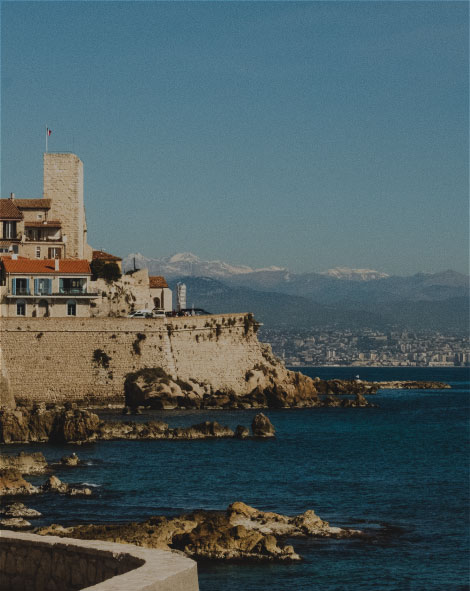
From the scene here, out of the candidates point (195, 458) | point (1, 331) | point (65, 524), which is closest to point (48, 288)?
point (1, 331)

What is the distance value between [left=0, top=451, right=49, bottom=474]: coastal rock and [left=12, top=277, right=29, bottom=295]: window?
3257 centimetres

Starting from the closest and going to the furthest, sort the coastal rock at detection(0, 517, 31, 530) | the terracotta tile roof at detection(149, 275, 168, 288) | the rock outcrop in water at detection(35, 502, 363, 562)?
the rock outcrop in water at detection(35, 502, 363, 562), the coastal rock at detection(0, 517, 31, 530), the terracotta tile roof at detection(149, 275, 168, 288)

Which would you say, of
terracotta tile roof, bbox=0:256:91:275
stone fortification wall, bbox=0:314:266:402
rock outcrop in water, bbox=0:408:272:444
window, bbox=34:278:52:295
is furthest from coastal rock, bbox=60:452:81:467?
terracotta tile roof, bbox=0:256:91:275

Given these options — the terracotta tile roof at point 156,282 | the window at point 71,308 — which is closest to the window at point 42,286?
the window at point 71,308

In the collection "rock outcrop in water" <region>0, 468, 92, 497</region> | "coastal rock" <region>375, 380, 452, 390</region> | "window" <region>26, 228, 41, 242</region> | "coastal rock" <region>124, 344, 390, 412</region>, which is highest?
"window" <region>26, 228, 41, 242</region>

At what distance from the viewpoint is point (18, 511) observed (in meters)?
33.5

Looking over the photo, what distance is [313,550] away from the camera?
29500mm

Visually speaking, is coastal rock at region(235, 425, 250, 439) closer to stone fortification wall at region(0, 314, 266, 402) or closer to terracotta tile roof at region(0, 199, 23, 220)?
stone fortification wall at region(0, 314, 266, 402)

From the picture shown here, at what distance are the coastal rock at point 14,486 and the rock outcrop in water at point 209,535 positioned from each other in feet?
28.5

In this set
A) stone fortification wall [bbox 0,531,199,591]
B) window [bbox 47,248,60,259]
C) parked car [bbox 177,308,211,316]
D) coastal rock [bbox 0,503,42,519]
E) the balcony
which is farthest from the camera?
parked car [bbox 177,308,211,316]

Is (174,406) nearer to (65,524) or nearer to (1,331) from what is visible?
(1,331)

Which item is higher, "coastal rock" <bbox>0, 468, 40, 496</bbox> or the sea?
"coastal rock" <bbox>0, 468, 40, 496</bbox>

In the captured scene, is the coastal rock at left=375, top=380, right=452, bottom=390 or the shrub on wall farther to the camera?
→ the coastal rock at left=375, top=380, right=452, bottom=390

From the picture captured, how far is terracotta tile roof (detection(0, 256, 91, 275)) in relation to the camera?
76.8 meters
